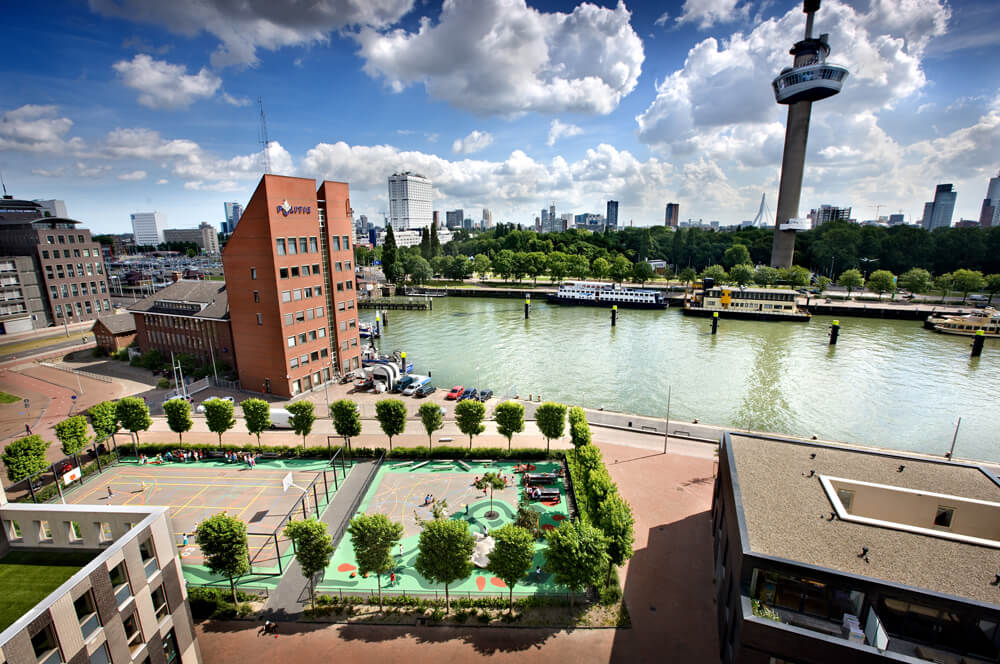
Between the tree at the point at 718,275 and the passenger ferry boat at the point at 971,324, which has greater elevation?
the tree at the point at 718,275

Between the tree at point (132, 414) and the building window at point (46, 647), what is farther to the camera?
the tree at point (132, 414)

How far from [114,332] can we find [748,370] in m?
78.4

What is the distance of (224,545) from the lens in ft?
62.9

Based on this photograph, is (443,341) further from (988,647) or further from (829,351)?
(988,647)

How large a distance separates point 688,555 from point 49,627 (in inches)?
955

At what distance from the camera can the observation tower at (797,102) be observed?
367ft

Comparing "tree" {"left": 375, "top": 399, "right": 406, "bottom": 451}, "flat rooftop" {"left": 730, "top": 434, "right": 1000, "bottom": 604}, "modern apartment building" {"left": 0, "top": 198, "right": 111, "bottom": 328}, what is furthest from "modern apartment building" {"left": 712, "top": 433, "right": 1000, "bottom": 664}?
"modern apartment building" {"left": 0, "top": 198, "right": 111, "bottom": 328}

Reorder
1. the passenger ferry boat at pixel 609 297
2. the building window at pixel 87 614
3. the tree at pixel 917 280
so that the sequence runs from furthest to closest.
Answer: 1. the tree at pixel 917 280
2. the passenger ferry boat at pixel 609 297
3. the building window at pixel 87 614

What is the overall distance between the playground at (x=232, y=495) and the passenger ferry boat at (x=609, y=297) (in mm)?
77669

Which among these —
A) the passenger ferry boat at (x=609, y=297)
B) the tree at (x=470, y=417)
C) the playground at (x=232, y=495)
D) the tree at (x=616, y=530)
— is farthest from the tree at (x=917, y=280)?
the playground at (x=232, y=495)

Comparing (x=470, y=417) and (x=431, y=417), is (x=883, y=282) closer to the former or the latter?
(x=470, y=417)

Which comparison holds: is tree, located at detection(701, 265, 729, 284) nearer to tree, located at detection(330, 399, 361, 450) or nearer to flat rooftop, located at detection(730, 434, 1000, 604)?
flat rooftop, located at detection(730, 434, 1000, 604)

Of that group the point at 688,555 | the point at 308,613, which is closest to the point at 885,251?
the point at 688,555

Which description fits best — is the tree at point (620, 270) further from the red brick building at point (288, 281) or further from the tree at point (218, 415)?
the tree at point (218, 415)
